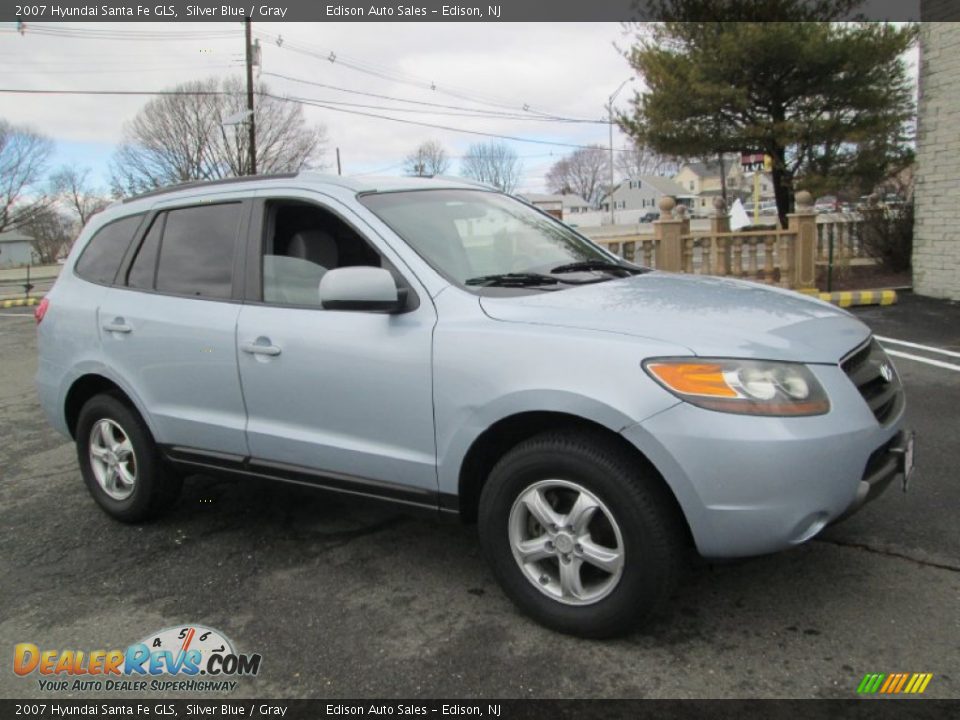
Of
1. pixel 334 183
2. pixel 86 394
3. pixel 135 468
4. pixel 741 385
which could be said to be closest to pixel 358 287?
pixel 334 183

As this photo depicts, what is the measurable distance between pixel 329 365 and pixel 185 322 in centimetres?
99

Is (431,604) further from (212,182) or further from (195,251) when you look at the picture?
(212,182)

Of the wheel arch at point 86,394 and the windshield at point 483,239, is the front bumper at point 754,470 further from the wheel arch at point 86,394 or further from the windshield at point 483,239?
the wheel arch at point 86,394

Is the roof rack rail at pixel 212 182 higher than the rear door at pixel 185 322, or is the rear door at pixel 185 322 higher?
the roof rack rail at pixel 212 182

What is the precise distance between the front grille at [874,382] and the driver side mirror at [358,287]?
1705mm

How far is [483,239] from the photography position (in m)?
3.68

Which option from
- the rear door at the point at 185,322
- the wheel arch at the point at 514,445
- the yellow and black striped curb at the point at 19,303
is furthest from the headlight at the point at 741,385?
the yellow and black striped curb at the point at 19,303

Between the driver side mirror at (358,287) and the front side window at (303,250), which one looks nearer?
the driver side mirror at (358,287)

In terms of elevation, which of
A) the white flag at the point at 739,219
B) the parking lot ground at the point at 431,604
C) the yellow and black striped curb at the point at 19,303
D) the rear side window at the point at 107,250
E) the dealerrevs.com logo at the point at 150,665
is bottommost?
the dealerrevs.com logo at the point at 150,665

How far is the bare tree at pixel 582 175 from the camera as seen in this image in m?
95.9

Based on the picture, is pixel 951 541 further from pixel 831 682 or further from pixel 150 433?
pixel 150 433

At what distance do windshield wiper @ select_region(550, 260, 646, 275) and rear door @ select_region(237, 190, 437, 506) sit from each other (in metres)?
0.81

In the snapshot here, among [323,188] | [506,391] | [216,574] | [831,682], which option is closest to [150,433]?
[216,574]

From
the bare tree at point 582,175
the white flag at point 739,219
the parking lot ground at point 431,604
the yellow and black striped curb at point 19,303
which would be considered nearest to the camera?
the parking lot ground at point 431,604
